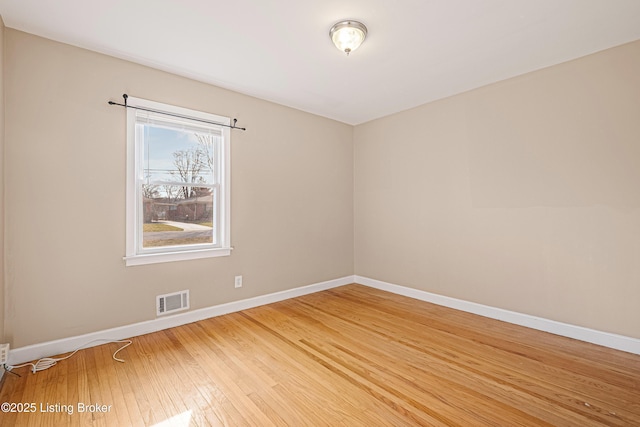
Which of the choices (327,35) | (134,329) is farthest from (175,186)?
(327,35)

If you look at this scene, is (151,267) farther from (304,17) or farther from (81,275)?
(304,17)

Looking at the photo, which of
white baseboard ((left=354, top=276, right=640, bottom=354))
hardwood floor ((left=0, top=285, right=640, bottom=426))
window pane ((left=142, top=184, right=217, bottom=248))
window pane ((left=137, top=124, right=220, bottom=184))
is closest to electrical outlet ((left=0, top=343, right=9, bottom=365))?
hardwood floor ((left=0, top=285, right=640, bottom=426))

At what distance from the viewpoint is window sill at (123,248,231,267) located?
2.74 metres

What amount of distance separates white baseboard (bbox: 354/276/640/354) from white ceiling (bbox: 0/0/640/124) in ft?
8.05

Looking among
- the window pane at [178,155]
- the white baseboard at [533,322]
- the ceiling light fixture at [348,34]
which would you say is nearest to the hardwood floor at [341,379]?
the white baseboard at [533,322]

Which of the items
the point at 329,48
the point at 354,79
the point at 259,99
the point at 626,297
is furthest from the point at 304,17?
the point at 626,297

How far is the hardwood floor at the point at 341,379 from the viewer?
1723mm

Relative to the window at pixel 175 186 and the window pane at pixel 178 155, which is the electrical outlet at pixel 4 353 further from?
the window pane at pixel 178 155

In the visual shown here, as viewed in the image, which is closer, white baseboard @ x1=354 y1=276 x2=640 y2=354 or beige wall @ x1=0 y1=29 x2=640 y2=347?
beige wall @ x1=0 y1=29 x2=640 y2=347

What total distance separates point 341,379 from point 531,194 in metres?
2.54

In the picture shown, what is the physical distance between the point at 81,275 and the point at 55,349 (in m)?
0.59

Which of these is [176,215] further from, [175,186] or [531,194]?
[531,194]

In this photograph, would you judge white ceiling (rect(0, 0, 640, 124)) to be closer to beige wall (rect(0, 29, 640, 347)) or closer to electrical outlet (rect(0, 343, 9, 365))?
beige wall (rect(0, 29, 640, 347))

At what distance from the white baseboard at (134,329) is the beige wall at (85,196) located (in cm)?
5
